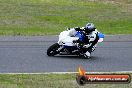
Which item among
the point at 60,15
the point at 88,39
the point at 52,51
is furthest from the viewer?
the point at 60,15

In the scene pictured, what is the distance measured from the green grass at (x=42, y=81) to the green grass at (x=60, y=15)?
33.5 ft

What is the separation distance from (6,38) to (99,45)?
12.5 feet

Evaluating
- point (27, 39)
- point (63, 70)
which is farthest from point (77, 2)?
point (63, 70)

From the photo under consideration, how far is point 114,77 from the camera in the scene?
35.2 feet

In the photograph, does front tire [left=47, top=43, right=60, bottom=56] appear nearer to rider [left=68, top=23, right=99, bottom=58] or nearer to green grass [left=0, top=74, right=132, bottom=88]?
rider [left=68, top=23, right=99, bottom=58]

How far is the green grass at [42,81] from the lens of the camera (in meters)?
12.4

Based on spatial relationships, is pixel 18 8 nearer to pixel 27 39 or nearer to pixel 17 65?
pixel 27 39

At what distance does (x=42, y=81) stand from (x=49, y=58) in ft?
15.6

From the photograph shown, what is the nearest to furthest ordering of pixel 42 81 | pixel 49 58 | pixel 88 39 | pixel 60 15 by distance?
pixel 42 81 → pixel 49 58 → pixel 88 39 → pixel 60 15

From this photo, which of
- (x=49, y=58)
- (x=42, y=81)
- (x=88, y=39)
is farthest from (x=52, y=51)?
(x=42, y=81)

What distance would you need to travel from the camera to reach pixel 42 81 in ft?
43.4

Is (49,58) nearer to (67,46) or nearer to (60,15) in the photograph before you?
(67,46)

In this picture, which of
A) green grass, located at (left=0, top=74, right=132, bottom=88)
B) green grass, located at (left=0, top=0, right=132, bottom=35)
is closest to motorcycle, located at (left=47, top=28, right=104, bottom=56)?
green grass, located at (left=0, top=74, right=132, bottom=88)

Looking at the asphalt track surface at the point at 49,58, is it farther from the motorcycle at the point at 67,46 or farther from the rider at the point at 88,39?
the rider at the point at 88,39
